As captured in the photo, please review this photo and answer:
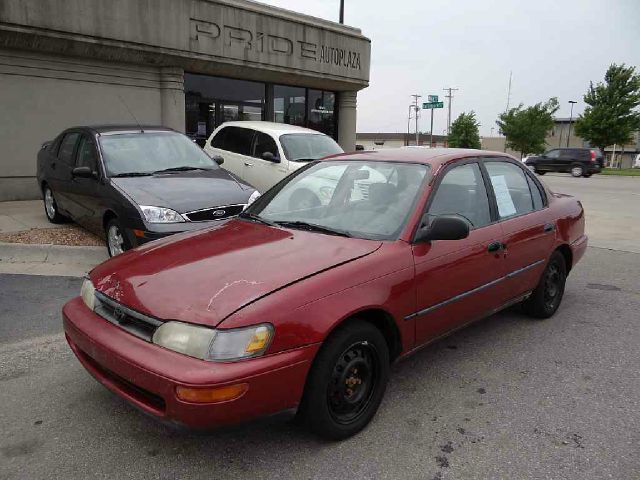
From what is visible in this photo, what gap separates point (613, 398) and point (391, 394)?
1390mm

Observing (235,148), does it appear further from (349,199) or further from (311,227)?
(311,227)

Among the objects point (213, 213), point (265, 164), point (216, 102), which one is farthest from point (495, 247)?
point (216, 102)

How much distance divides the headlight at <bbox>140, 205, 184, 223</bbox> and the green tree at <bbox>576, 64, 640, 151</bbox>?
128 ft

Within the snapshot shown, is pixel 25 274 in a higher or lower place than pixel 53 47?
lower

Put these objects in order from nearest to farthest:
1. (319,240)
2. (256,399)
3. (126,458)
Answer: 1. (256,399)
2. (126,458)
3. (319,240)

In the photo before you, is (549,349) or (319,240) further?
(549,349)

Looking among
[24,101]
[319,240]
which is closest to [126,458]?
[319,240]

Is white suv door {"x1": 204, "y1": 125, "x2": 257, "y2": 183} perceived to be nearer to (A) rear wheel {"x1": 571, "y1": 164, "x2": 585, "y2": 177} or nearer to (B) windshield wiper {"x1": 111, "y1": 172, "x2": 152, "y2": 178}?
(B) windshield wiper {"x1": 111, "y1": 172, "x2": 152, "y2": 178}

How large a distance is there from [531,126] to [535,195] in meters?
45.9

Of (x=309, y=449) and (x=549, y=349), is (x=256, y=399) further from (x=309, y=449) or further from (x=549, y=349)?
(x=549, y=349)

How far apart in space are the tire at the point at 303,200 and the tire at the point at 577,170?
2898 cm

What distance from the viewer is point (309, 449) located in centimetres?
267

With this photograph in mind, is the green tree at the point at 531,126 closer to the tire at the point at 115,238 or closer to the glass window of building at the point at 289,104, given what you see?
the glass window of building at the point at 289,104

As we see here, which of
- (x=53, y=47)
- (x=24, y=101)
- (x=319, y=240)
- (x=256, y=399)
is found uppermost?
(x=53, y=47)
